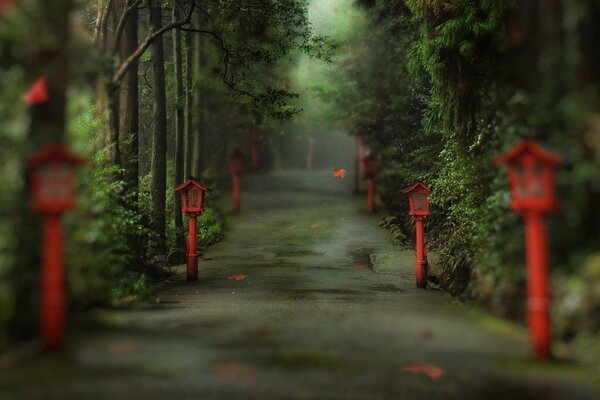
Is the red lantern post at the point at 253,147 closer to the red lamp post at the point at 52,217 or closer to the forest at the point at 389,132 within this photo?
the forest at the point at 389,132

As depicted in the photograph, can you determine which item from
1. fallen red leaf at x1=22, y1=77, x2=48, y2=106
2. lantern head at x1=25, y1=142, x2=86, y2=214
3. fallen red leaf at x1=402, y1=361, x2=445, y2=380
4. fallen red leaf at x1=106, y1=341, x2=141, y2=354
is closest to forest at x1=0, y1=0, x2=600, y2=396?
fallen red leaf at x1=22, y1=77, x2=48, y2=106

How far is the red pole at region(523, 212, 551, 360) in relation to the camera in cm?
592

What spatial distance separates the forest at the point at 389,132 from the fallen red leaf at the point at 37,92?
14 mm

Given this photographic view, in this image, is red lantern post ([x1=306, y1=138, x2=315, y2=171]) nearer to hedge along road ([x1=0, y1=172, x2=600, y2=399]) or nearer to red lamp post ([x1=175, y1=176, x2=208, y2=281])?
red lamp post ([x1=175, y1=176, x2=208, y2=281])

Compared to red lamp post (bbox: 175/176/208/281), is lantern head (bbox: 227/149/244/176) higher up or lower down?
higher up

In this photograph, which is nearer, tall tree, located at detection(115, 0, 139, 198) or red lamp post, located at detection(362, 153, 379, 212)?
tall tree, located at detection(115, 0, 139, 198)

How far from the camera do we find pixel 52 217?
19.1 feet

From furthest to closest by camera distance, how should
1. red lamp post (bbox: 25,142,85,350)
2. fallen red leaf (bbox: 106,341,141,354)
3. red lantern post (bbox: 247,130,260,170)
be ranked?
red lantern post (bbox: 247,130,260,170)
fallen red leaf (bbox: 106,341,141,354)
red lamp post (bbox: 25,142,85,350)

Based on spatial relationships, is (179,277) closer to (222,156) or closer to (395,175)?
(395,175)

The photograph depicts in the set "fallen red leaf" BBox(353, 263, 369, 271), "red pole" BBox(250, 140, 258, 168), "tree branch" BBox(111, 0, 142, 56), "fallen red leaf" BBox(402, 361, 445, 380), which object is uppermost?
"tree branch" BBox(111, 0, 142, 56)

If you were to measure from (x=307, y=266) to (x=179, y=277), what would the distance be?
310 cm

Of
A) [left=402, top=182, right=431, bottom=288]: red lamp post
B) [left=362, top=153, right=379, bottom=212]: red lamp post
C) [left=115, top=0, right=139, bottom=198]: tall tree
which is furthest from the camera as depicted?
[left=362, top=153, right=379, bottom=212]: red lamp post

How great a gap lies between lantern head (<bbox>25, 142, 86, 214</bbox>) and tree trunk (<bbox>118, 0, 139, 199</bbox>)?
7425 millimetres

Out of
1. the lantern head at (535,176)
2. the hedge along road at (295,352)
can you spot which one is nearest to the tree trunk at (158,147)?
the hedge along road at (295,352)
